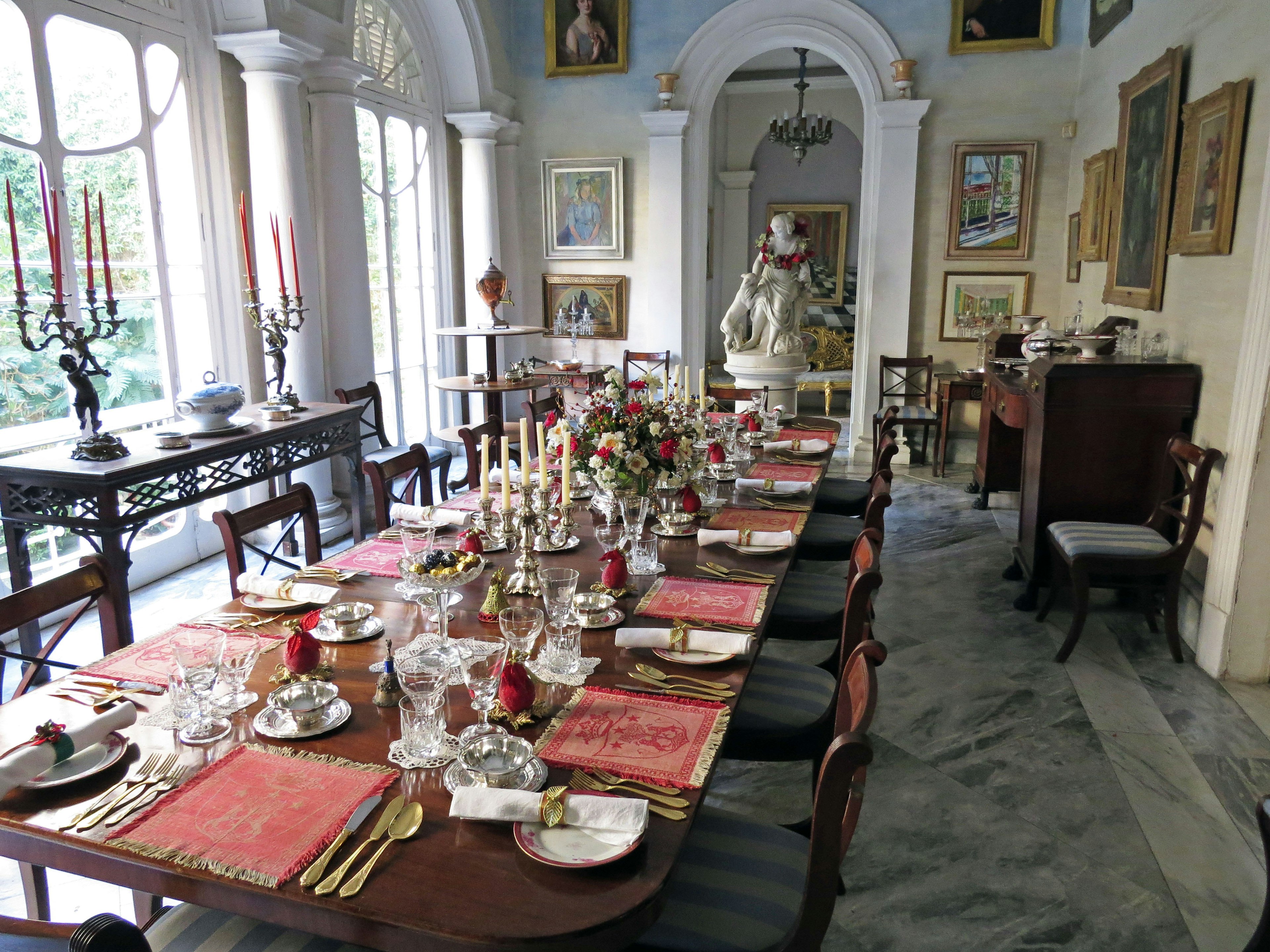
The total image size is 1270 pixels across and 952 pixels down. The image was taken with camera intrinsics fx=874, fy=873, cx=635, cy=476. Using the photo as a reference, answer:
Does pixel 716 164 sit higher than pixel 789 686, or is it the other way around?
pixel 716 164

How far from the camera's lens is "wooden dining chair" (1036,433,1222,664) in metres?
3.77

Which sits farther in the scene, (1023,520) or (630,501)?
(1023,520)

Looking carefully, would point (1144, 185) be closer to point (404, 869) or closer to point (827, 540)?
point (827, 540)

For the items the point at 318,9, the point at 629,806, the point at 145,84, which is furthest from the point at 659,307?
the point at 629,806

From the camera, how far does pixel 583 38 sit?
7.99 m

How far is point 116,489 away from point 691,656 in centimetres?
232

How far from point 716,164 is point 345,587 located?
11150 mm

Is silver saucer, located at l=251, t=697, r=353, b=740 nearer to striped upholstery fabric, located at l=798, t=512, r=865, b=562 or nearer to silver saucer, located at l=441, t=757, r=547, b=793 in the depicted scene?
silver saucer, located at l=441, t=757, r=547, b=793

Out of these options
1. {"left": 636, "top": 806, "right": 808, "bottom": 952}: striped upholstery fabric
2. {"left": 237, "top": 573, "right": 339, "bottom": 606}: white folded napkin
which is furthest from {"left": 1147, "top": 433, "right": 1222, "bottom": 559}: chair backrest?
{"left": 237, "top": 573, "right": 339, "bottom": 606}: white folded napkin

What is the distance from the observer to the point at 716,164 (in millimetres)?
12414

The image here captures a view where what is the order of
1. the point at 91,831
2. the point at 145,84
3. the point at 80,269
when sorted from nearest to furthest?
the point at 91,831
the point at 80,269
the point at 145,84

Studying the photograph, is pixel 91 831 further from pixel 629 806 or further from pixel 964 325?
pixel 964 325

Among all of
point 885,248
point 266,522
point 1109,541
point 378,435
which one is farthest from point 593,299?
point 266,522

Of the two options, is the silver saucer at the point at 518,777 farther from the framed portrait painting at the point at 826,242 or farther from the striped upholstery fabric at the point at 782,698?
the framed portrait painting at the point at 826,242
